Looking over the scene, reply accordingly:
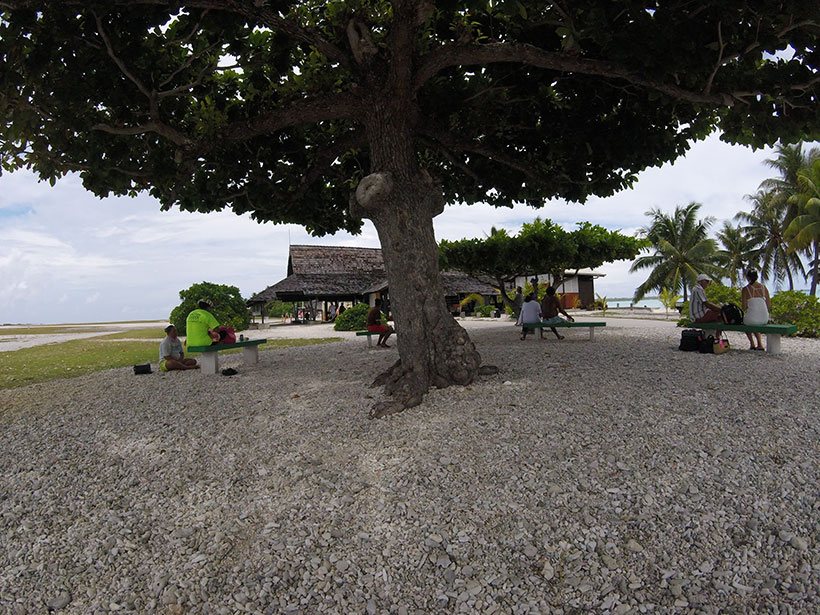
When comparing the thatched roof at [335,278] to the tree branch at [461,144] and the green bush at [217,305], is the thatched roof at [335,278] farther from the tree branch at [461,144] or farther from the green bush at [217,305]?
the tree branch at [461,144]

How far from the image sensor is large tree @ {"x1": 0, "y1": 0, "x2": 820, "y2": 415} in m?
5.40

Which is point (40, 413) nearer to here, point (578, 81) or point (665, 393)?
point (665, 393)

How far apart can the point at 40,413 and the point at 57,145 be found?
372 centimetres

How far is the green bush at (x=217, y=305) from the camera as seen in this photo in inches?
879

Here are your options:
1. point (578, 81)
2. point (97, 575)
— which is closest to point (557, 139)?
point (578, 81)

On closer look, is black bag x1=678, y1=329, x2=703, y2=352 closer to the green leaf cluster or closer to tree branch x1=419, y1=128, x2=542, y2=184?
tree branch x1=419, y1=128, x2=542, y2=184

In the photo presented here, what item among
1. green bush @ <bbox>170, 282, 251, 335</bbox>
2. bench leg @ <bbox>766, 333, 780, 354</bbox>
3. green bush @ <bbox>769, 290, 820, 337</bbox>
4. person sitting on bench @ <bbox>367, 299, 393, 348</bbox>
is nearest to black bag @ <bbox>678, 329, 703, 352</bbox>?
bench leg @ <bbox>766, 333, 780, 354</bbox>

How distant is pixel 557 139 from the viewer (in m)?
8.53

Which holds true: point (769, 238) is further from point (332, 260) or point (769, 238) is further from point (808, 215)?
point (332, 260)

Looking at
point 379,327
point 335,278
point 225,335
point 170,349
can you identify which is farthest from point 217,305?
point 225,335

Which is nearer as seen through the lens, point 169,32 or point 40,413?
point 40,413

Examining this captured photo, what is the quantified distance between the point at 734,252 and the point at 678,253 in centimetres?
475

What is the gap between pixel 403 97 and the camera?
20.6 ft

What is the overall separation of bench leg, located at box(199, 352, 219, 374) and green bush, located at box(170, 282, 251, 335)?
14.3 meters
